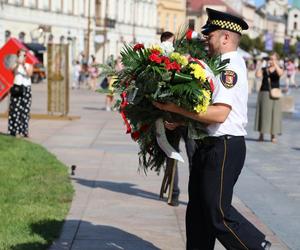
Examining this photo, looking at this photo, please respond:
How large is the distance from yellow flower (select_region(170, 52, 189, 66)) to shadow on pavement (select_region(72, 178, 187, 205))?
13.0 ft

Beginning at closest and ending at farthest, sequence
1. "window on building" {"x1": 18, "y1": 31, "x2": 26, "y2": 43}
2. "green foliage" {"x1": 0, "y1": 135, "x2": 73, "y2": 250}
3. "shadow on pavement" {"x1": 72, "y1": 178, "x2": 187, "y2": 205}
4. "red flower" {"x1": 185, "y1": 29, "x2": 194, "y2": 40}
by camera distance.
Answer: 1. "red flower" {"x1": 185, "y1": 29, "x2": 194, "y2": 40}
2. "green foliage" {"x1": 0, "y1": 135, "x2": 73, "y2": 250}
3. "shadow on pavement" {"x1": 72, "y1": 178, "x2": 187, "y2": 205}
4. "window on building" {"x1": 18, "y1": 31, "x2": 26, "y2": 43}

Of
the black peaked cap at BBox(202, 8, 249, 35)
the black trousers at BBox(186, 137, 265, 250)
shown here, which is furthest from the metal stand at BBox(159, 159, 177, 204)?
the black peaked cap at BBox(202, 8, 249, 35)

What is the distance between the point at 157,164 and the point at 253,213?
2.67 metres

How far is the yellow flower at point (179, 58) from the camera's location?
200 inches

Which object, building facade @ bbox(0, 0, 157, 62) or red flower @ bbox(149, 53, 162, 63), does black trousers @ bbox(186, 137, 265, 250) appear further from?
building facade @ bbox(0, 0, 157, 62)

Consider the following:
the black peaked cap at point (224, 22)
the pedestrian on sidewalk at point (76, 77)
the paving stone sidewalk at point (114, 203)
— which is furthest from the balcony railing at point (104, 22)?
the black peaked cap at point (224, 22)

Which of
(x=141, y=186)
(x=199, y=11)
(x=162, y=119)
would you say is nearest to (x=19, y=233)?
(x=162, y=119)

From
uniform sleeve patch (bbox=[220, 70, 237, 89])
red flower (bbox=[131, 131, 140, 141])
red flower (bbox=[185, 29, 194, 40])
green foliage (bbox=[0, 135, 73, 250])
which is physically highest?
red flower (bbox=[185, 29, 194, 40])

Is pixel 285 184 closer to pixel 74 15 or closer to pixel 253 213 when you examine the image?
pixel 253 213

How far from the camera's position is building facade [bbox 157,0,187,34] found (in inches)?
4087

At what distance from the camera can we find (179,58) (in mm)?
5121

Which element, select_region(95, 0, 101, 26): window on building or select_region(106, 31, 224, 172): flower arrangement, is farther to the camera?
select_region(95, 0, 101, 26): window on building

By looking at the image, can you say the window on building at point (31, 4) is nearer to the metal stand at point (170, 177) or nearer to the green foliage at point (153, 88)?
the metal stand at point (170, 177)

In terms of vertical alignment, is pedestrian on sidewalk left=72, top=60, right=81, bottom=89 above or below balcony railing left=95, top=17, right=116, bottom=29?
below
